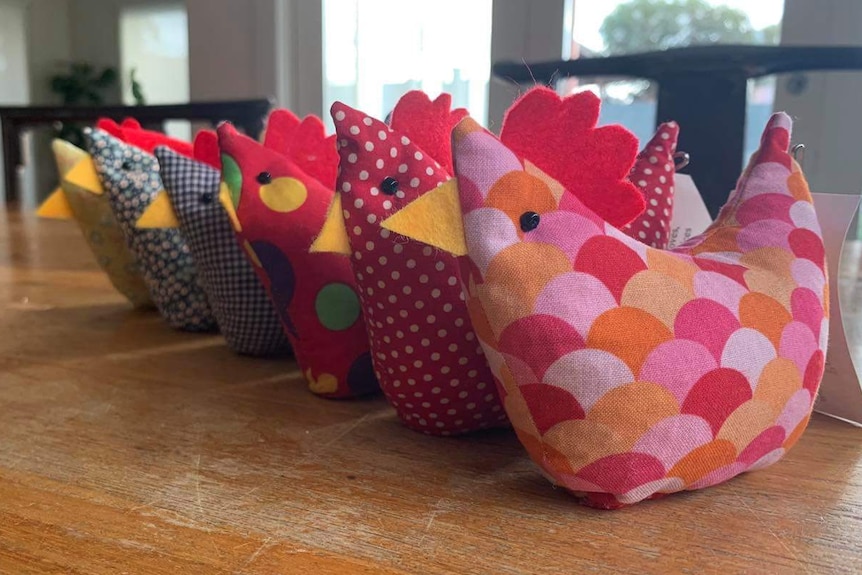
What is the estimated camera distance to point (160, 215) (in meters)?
0.72

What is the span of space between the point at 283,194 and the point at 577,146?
0.29 metres

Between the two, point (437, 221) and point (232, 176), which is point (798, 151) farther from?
point (232, 176)

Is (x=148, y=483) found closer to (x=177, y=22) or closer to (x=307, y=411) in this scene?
(x=307, y=411)

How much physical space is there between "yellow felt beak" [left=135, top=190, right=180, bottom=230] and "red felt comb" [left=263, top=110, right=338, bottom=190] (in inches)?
4.9

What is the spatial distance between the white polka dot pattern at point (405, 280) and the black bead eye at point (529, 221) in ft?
0.26

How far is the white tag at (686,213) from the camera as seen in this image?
0.64 metres

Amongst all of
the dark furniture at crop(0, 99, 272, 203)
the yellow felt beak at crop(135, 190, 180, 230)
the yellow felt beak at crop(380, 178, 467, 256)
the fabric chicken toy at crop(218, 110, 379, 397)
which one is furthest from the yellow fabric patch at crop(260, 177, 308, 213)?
the dark furniture at crop(0, 99, 272, 203)

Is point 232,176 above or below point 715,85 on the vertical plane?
below

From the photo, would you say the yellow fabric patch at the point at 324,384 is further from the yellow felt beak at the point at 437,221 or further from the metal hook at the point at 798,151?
the metal hook at the point at 798,151

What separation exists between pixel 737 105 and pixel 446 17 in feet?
4.20

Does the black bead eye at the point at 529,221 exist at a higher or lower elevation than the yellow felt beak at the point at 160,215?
higher

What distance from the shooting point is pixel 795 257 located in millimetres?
463

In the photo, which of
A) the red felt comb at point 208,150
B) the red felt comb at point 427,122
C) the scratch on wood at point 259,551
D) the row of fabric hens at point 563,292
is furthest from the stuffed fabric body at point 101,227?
the scratch on wood at point 259,551

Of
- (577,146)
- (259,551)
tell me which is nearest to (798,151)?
(577,146)
